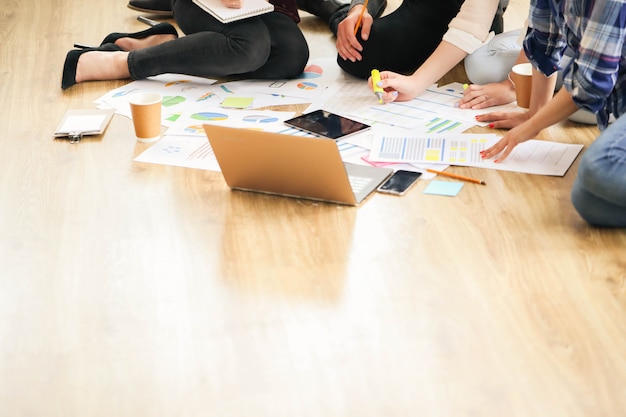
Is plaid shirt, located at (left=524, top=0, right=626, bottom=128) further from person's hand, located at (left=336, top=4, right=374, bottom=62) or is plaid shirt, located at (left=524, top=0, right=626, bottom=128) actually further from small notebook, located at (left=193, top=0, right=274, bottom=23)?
small notebook, located at (left=193, top=0, right=274, bottom=23)

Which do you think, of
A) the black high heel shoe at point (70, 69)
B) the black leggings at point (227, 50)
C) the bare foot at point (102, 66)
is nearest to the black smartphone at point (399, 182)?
the black leggings at point (227, 50)

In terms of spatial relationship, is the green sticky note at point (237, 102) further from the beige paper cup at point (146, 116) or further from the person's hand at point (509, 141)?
the person's hand at point (509, 141)

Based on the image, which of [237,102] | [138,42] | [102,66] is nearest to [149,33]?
[138,42]

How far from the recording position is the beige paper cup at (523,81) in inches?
76.3

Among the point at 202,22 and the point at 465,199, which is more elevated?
the point at 202,22

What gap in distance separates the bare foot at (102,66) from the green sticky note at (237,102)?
0.35m

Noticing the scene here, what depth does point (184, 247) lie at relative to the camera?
1.53 meters

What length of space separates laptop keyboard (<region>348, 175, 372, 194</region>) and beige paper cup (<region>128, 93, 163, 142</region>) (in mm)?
510

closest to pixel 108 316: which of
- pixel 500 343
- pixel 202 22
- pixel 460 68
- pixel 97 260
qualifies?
pixel 97 260

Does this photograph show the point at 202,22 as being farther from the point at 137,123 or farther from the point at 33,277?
the point at 33,277

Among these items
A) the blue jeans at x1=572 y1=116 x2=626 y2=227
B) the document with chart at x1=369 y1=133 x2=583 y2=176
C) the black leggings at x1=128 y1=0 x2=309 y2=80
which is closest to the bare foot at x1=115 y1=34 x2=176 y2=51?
the black leggings at x1=128 y1=0 x2=309 y2=80

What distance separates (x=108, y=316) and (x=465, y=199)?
0.77 metres

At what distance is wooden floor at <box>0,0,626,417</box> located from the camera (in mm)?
1171

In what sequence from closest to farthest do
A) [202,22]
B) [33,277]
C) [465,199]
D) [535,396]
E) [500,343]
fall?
[535,396], [500,343], [33,277], [465,199], [202,22]
